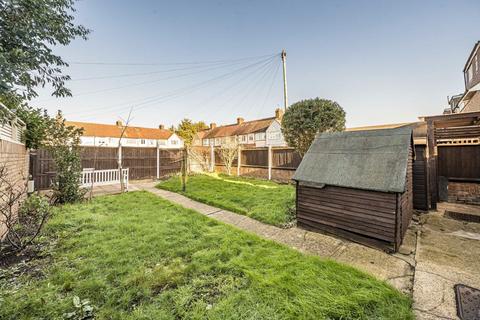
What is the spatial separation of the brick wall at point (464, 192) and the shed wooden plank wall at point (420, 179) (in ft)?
8.00

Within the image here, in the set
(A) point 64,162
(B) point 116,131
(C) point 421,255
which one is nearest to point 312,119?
(C) point 421,255

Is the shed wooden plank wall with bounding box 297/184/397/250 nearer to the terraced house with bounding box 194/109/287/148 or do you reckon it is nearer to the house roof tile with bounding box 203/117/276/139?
the terraced house with bounding box 194/109/287/148

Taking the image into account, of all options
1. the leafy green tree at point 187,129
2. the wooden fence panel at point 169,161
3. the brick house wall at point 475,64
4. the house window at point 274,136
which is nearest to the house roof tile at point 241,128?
the house window at point 274,136

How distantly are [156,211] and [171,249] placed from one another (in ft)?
8.35

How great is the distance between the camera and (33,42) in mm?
2451

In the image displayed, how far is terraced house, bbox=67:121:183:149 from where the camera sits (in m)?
28.8

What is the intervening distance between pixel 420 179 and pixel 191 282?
22.3 ft

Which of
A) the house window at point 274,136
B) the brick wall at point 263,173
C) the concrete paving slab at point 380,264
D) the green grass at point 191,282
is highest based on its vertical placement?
the house window at point 274,136

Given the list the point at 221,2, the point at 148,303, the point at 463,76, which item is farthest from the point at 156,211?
the point at 463,76

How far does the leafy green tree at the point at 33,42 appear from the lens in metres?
2.11

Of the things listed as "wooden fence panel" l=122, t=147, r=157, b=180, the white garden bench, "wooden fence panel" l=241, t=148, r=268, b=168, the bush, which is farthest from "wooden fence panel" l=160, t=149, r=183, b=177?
the bush

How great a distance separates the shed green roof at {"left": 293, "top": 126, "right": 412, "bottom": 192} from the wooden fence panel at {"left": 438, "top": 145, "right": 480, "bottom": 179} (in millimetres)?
5362

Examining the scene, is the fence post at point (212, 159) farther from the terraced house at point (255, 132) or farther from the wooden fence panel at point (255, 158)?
the terraced house at point (255, 132)

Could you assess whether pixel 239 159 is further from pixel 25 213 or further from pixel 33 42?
pixel 33 42
